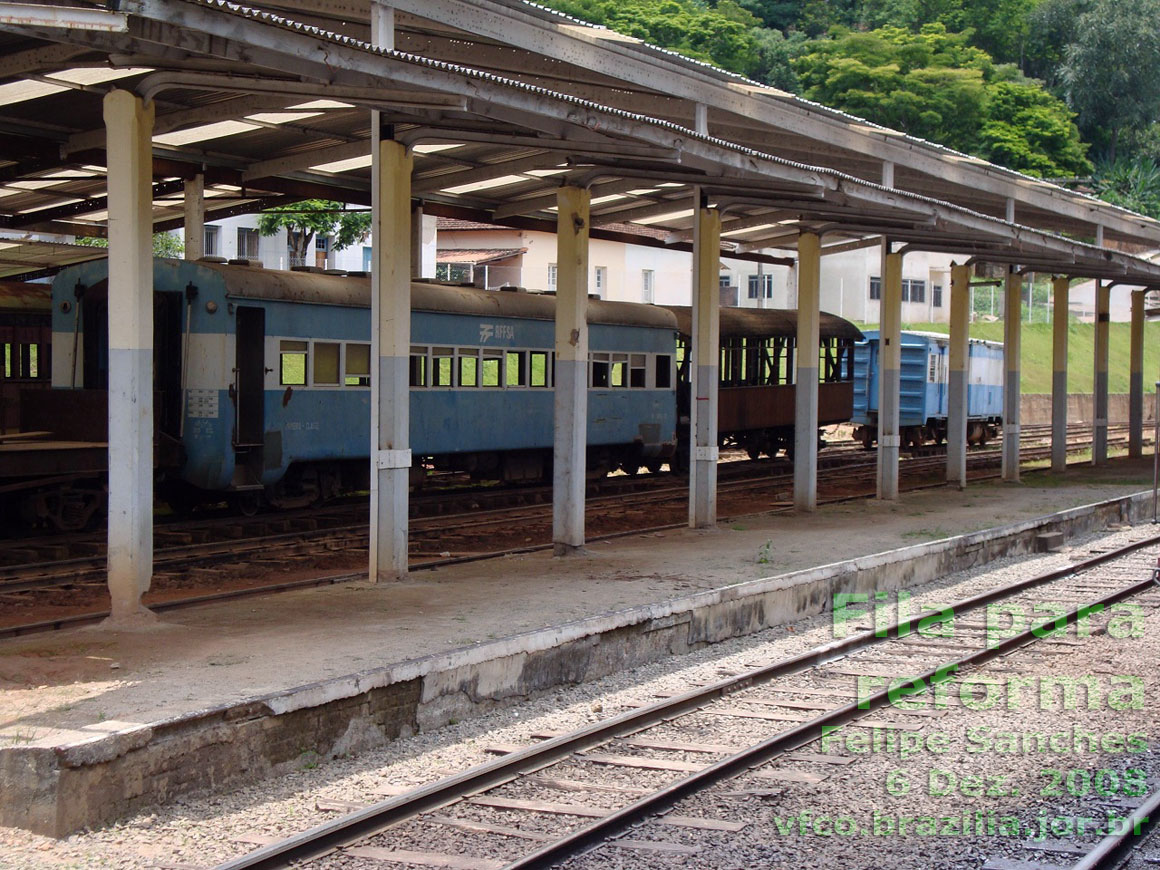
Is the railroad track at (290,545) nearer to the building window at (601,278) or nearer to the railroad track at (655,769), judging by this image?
the railroad track at (655,769)

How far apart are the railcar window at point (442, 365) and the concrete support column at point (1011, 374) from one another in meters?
11.2

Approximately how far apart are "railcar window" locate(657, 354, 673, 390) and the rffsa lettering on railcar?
3.88 meters

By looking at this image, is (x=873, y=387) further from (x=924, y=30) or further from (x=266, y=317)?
(x=924, y=30)

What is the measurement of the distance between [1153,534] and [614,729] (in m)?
13.3

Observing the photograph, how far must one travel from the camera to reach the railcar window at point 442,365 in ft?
58.0

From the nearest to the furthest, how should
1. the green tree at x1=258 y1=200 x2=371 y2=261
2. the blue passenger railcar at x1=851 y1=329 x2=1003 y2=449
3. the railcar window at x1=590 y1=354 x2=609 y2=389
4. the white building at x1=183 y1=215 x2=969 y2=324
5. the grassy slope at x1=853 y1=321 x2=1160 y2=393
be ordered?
the railcar window at x1=590 y1=354 x2=609 y2=389
the blue passenger railcar at x1=851 y1=329 x2=1003 y2=449
the green tree at x1=258 y1=200 x2=371 y2=261
the white building at x1=183 y1=215 x2=969 y2=324
the grassy slope at x1=853 y1=321 x2=1160 y2=393

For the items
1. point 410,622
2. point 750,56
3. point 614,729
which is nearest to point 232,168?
point 410,622

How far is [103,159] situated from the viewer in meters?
13.6

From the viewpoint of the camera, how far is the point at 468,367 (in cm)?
1833

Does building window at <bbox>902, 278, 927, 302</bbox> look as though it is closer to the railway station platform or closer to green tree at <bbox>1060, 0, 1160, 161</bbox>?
green tree at <bbox>1060, 0, 1160, 161</bbox>

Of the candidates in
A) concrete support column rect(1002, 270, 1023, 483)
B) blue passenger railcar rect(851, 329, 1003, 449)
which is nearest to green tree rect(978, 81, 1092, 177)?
blue passenger railcar rect(851, 329, 1003, 449)

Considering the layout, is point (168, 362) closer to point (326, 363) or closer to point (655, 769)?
point (326, 363)

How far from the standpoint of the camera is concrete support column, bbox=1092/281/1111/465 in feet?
95.7

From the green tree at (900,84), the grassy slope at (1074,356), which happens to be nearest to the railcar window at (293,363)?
the grassy slope at (1074,356)
